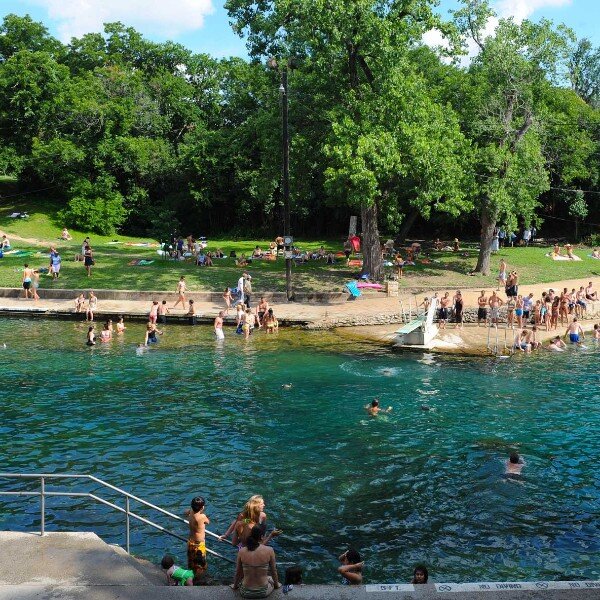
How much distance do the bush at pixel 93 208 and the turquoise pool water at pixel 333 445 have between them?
28.6m

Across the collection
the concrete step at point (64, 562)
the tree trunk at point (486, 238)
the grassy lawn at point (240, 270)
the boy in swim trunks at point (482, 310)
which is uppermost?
the tree trunk at point (486, 238)

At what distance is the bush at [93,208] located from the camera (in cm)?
5609

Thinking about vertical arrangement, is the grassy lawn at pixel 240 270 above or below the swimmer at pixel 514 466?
above

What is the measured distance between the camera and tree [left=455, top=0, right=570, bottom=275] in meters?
38.8

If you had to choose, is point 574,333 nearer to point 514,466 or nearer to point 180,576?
point 514,466

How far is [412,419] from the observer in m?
20.2

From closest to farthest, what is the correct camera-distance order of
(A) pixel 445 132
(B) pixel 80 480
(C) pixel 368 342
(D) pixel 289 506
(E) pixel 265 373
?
1. (D) pixel 289 506
2. (B) pixel 80 480
3. (E) pixel 265 373
4. (C) pixel 368 342
5. (A) pixel 445 132

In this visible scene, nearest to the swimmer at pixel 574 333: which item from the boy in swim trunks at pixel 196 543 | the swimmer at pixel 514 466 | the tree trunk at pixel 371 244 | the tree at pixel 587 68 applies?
the tree trunk at pixel 371 244

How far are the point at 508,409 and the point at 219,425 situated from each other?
829cm

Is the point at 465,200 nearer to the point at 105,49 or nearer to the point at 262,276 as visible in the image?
the point at 262,276

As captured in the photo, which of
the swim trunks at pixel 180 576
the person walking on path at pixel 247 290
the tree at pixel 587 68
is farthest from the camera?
the tree at pixel 587 68

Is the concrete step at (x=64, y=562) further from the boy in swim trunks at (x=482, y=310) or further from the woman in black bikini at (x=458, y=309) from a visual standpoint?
the boy in swim trunks at (x=482, y=310)

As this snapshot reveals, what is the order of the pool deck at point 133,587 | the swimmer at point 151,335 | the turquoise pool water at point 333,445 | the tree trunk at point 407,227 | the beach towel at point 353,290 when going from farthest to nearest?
1. the tree trunk at point 407,227
2. the beach towel at point 353,290
3. the swimmer at point 151,335
4. the turquoise pool water at point 333,445
5. the pool deck at point 133,587

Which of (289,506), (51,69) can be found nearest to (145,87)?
(51,69)
